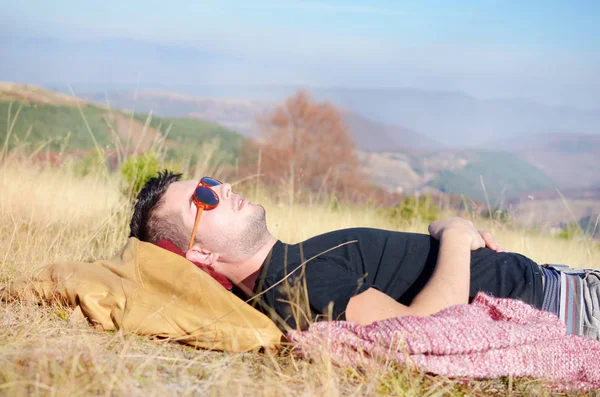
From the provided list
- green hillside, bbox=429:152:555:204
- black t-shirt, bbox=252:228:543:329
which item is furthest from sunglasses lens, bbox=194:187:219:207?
green hillside, bbox=429:152:555:204

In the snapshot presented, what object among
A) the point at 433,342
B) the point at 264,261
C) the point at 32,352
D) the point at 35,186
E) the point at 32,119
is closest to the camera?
the point at 32,352

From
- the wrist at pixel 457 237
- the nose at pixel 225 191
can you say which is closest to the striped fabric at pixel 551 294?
the wrist at pixel 457 237

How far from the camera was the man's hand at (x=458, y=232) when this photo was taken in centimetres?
277

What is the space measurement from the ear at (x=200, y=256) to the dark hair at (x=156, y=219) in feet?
0.24

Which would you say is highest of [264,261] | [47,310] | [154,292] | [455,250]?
[455,250]

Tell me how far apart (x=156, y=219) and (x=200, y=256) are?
0.32 metres

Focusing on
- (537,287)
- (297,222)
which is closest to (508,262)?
(537,287)

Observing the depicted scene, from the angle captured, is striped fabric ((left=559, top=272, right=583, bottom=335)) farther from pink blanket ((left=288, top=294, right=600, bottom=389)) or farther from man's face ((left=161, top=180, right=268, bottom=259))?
man's face ((left=161, top=180, right=268, bottom=259))

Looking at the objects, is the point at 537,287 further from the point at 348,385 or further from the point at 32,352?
the point at 32,352

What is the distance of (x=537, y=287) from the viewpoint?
110 inches

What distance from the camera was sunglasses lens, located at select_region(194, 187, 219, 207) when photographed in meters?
2.86

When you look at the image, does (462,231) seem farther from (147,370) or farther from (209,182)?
(147,370)

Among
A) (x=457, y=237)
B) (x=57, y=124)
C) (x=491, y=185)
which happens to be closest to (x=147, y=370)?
(x=457, y=237)

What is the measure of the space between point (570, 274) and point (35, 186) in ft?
14.4
